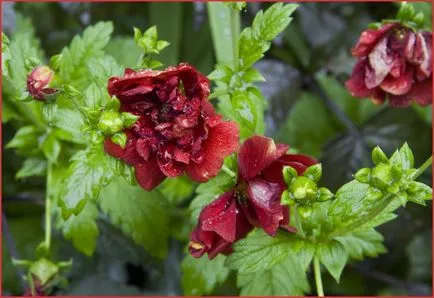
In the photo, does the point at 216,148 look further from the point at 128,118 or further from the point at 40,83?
the point at 40,83

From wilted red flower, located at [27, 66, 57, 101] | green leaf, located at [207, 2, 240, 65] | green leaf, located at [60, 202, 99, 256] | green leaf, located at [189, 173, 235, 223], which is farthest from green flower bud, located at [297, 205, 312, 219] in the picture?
green leaf, located at [207, 2, 240, 65]

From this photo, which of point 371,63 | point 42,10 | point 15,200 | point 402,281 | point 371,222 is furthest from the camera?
point 42,10

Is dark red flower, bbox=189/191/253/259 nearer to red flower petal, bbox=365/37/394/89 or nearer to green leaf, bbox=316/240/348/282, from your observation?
green leaf, bbox=316/240/348/282

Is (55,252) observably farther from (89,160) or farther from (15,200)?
(89,160)

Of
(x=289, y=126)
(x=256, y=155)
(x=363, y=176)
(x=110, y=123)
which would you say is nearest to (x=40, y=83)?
(x=110, y=123)

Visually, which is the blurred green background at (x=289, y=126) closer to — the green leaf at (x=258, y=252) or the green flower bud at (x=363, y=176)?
the green leaf at (x=258, y=252)

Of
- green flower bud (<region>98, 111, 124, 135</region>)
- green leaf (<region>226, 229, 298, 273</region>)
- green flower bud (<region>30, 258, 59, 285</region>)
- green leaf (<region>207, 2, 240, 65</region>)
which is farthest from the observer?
green leaf (<region>207, 2, 240, 65</region>)

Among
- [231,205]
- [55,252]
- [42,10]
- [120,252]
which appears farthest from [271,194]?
[42,10]
